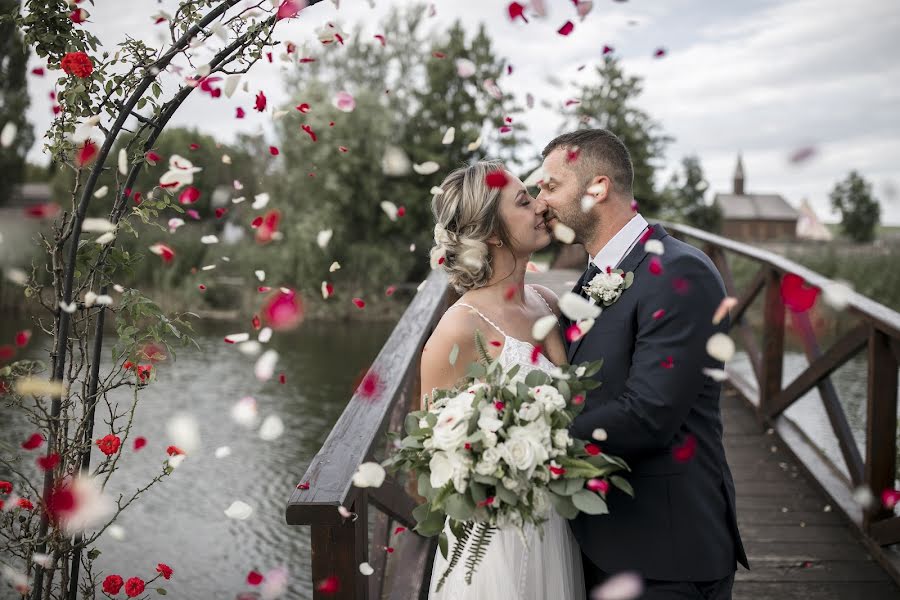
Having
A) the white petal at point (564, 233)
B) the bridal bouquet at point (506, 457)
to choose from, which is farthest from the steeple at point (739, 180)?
the bridal bouquet at point (506, 457)

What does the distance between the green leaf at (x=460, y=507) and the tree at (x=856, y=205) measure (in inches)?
571

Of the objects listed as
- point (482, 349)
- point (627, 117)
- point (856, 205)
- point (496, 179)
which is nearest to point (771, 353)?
point (496, 179)

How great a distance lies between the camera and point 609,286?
2.34m

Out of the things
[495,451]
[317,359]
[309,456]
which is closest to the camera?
[495,451]

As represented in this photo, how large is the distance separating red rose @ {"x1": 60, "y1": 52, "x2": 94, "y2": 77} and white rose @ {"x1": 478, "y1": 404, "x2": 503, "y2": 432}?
1.71 meters

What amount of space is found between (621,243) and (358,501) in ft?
3.65

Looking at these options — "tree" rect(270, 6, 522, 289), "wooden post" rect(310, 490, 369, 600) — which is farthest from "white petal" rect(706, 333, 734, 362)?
"tree" rect(270, 6, 522, 289)

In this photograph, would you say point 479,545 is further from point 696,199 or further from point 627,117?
point 696,199

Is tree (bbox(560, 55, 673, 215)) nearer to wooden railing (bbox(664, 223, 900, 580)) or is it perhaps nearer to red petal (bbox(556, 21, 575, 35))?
wooden railing (bbox(664, 223, 900, 580))

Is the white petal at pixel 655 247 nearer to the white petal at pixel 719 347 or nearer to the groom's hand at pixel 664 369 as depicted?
the groom's hand at pixel 664 369

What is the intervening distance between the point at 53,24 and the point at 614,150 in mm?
1899

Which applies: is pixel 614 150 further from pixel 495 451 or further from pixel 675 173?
pixel 675 173

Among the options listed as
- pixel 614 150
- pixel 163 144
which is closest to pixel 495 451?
pixel 614 150

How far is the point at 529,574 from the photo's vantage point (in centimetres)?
231
